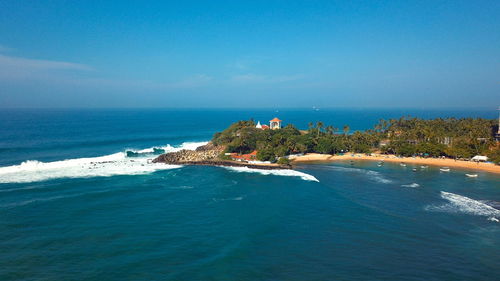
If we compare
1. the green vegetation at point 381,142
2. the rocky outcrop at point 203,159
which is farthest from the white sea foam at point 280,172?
the green vegetation at point 381,142

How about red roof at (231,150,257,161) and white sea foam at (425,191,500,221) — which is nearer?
white sea foam at (425,191,500,221)

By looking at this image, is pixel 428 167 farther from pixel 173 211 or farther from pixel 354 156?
pixel 173 211

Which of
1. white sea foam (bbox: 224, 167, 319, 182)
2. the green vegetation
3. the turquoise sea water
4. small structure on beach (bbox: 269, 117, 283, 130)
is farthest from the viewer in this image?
small structure on beach (bbox: 269, 117, 283, 130)

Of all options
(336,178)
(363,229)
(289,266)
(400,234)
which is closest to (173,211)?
(289,266)

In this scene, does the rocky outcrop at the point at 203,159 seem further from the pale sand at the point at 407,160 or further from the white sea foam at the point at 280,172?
the pale sand at the point at 407,160

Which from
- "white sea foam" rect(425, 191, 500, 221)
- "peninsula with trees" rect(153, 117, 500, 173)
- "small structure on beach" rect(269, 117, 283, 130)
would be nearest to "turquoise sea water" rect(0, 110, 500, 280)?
"white sea foam" rect(425, 191, 500, 221)

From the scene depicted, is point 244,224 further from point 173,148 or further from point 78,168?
point 173,148

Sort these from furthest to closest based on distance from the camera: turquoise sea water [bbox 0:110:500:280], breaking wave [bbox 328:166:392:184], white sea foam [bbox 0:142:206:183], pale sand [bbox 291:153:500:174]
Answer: pale sand [bbox 291:153:500:174] < white sea foam [bbox 0:142:206:183] < breaking wave [bbox 328:166:392:184] < turquoise sea water [bbox 0:110:500:280]

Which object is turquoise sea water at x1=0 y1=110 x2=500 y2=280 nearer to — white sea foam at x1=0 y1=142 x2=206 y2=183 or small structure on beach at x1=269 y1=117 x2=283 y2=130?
white sea foam at x1=0 y1=142 x2=206 y2=183
